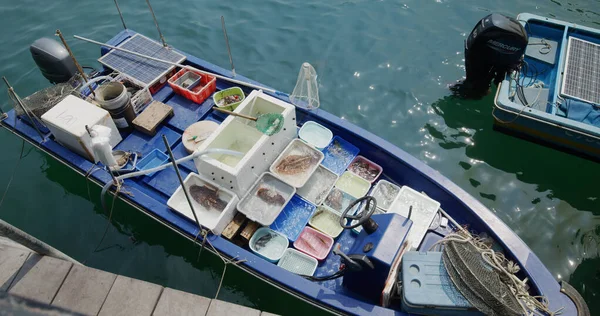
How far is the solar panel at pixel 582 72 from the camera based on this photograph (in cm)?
667

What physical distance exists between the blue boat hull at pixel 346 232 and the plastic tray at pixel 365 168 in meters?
0.11

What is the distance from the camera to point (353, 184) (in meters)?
5.63

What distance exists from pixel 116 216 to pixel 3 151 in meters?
2.84

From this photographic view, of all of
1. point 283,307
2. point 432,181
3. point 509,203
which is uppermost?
point 432,181

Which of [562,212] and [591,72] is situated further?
[591,72]

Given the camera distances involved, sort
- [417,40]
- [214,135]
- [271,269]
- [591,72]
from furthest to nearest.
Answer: [417,40] < [591,72] < [214,135] < [271,269]

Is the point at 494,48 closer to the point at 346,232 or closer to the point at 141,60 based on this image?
the point at 346,232

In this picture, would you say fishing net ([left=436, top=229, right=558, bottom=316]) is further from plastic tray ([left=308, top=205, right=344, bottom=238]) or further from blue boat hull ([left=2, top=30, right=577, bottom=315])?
plastic tray ([left=308, top=205, right=344, bottom=238])

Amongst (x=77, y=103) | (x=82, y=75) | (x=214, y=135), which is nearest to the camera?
(x=214, y=135)

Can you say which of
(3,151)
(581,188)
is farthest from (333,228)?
(3,151)

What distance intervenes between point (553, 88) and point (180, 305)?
24.0 ft

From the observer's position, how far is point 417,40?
27.9 feet

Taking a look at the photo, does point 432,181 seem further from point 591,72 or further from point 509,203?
point 591,72

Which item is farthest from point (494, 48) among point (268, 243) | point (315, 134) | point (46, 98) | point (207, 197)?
point (46, 98)
